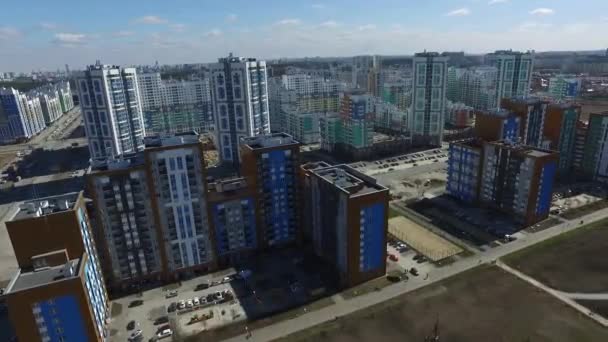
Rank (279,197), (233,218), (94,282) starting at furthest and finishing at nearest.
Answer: (279,197), (233,218), (94,282)

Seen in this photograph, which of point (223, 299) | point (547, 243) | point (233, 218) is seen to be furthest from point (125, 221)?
point (547, 243)

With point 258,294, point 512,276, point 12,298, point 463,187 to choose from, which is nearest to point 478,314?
point 512,276

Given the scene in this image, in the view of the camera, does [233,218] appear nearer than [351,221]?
No

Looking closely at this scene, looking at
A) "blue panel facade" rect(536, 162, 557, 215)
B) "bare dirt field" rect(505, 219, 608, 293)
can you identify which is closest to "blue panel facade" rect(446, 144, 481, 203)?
"blue panel facade" rect(536, 162, 557, 215)

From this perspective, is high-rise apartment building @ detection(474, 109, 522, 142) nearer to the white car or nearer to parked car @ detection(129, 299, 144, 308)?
the white car

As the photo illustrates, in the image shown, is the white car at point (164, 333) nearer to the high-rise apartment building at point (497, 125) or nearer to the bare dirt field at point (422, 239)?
the bare dirt field at point (422, 239)

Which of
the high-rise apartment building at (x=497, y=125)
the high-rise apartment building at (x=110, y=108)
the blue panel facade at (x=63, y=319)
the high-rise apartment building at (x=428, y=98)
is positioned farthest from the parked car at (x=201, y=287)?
the high-rise apartment building at (x=428, y=98)

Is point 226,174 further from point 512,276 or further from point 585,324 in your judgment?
point 585,324

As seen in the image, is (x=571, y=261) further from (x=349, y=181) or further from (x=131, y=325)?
(x=131, y=325)
